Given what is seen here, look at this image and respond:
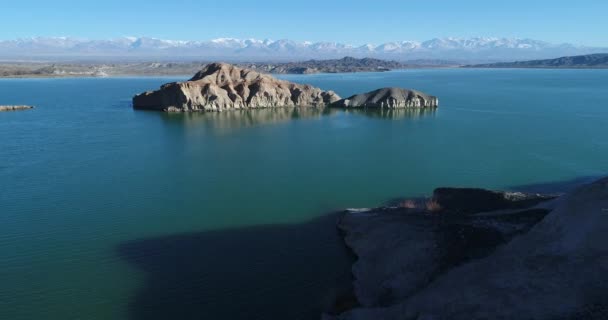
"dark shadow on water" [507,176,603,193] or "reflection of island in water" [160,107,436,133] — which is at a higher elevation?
"reflection of island in water" [160,107,436,133]

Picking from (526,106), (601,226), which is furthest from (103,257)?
(526,106)

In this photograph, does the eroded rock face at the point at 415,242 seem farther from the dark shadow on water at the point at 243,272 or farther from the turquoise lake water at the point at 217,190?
the turquoise lake water at the point at 217,190

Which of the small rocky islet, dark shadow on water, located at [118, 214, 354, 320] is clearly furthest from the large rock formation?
dark shadow on water, located at [118, 214, 354, 320]

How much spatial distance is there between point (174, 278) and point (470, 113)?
6646 cm

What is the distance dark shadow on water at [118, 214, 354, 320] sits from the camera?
59.9ft

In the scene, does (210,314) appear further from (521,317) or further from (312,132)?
(312,132)

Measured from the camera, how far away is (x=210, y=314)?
17891mm

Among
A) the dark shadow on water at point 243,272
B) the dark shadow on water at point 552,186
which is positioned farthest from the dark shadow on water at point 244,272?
the dark shadow on water at point 552,186

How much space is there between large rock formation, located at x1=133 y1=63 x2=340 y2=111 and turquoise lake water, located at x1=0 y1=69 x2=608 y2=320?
673 cm

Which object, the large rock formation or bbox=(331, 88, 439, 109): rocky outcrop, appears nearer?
the large rock formation

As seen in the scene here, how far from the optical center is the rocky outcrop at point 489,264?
13.3 meters

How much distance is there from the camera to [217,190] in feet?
109

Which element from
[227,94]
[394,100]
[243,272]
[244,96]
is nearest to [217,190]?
[243,272]

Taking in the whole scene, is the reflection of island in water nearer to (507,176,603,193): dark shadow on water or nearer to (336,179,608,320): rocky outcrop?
(507,176,603,193): dark shadow on water
